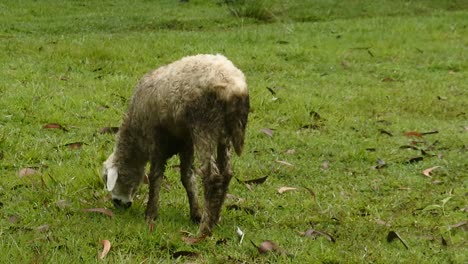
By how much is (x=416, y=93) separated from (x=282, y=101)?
2352mm

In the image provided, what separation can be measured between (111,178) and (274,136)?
316cm

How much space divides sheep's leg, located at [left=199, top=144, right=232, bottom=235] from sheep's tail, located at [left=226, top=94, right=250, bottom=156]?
12cm

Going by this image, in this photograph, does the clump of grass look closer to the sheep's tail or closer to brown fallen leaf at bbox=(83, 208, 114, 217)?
brown fallen leaf at bbox=(83, 208, 114, 217)

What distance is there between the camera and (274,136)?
8711 millimetres

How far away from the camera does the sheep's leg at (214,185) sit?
5281 mm

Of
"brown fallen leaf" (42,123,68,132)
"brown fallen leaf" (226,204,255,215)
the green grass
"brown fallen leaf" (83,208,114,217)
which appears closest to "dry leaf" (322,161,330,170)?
the green grass

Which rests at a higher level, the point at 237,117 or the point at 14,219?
the point at 237,117

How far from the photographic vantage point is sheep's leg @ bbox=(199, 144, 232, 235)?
528 cm

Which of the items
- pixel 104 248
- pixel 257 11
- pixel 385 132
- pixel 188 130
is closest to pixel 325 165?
pixel 385 132

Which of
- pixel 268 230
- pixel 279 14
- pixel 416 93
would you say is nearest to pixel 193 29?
pixel 279 14

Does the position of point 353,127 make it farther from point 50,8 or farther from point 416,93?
point 50,8

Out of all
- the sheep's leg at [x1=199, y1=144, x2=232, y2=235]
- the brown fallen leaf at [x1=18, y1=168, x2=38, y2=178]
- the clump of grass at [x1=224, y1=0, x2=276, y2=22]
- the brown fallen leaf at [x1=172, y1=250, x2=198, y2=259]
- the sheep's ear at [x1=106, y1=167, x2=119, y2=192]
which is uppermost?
the sheep's leg at [x1=199, y1=144, x2=232, y2=235]

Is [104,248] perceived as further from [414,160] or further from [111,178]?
[414,160]

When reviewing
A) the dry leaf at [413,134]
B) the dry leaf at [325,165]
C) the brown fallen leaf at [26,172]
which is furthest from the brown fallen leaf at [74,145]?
the dry leaf at [413,134]
